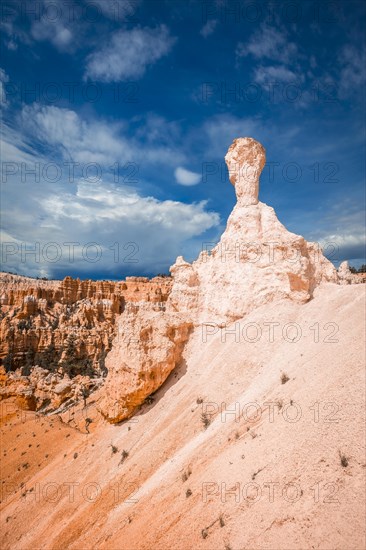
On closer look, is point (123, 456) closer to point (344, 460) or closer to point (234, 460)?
point (234, 460)

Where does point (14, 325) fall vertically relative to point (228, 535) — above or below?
above

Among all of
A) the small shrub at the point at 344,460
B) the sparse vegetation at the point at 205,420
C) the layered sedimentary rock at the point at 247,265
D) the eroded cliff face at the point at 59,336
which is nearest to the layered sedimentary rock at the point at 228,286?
the layered sedimentary rock at the point at 247,265

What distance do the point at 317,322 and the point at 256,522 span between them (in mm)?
7266

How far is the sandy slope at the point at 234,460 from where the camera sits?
5789 mm

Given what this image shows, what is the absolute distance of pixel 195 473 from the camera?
324 inches

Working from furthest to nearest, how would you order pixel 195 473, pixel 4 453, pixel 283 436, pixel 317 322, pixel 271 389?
pixel 4 453 < pixel 317 322 < pixel 271 389 < pixel 195 473 < pixel 283 436

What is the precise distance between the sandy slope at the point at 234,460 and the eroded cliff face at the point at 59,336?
1865 cm

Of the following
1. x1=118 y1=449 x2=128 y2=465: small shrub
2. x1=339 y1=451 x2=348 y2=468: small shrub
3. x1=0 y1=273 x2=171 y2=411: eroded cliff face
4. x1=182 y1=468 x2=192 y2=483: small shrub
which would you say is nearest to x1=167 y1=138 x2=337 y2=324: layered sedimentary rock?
x1=118 y1=449 x2=128 y2=465: small shrub

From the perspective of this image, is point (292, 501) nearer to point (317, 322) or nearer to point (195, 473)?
point (195, 473)

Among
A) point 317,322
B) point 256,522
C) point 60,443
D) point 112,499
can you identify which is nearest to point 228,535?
point 256,522

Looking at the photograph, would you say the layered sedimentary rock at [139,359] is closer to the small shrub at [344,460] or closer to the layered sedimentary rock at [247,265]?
the layered sedimentary rock at [247,265]

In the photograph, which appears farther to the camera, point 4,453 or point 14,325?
point 14,325

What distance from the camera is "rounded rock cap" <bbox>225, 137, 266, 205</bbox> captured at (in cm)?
1639

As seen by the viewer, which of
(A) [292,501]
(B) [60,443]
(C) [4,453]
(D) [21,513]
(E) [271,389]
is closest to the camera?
(A) [292,501]
